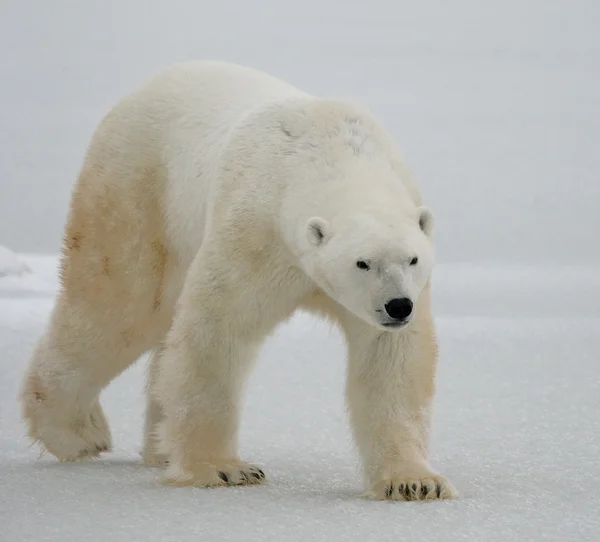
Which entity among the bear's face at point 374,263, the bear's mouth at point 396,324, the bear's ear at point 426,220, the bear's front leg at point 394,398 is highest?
the bear's ear at point 426,220

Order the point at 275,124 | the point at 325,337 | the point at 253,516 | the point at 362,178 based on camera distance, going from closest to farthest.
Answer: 1. the point at 253,516
2. the point at 362,178
3. the point at 275,124
4. the point at 325,337

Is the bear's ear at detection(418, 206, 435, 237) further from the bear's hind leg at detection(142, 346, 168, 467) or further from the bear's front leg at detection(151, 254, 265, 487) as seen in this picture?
the bear's hind leg at detection(142, 346, 168, 467)

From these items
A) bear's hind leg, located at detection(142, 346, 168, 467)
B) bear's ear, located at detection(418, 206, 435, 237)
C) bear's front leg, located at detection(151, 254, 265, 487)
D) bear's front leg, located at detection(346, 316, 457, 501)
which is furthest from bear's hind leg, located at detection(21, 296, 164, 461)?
bear's ear, located at detection(418, 206, 435, 237)

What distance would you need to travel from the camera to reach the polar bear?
361cm

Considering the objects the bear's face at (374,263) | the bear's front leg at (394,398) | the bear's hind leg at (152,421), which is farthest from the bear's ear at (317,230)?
the bear's hind leg at (152,421)

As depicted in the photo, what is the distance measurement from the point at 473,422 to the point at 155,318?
1.40 m

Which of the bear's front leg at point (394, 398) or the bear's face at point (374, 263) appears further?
the bear's front leg at point (394, 398)

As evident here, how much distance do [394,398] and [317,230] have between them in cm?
59

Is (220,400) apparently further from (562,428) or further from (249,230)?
(562,428)

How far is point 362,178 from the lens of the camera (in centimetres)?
372

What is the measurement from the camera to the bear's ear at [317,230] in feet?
11.8

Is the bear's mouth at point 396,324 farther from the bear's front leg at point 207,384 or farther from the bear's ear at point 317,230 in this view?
the bear's front leg at point 207,384

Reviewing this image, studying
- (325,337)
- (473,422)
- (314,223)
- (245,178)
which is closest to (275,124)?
(245,178)

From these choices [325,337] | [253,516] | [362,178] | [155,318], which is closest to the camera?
[253,516]
